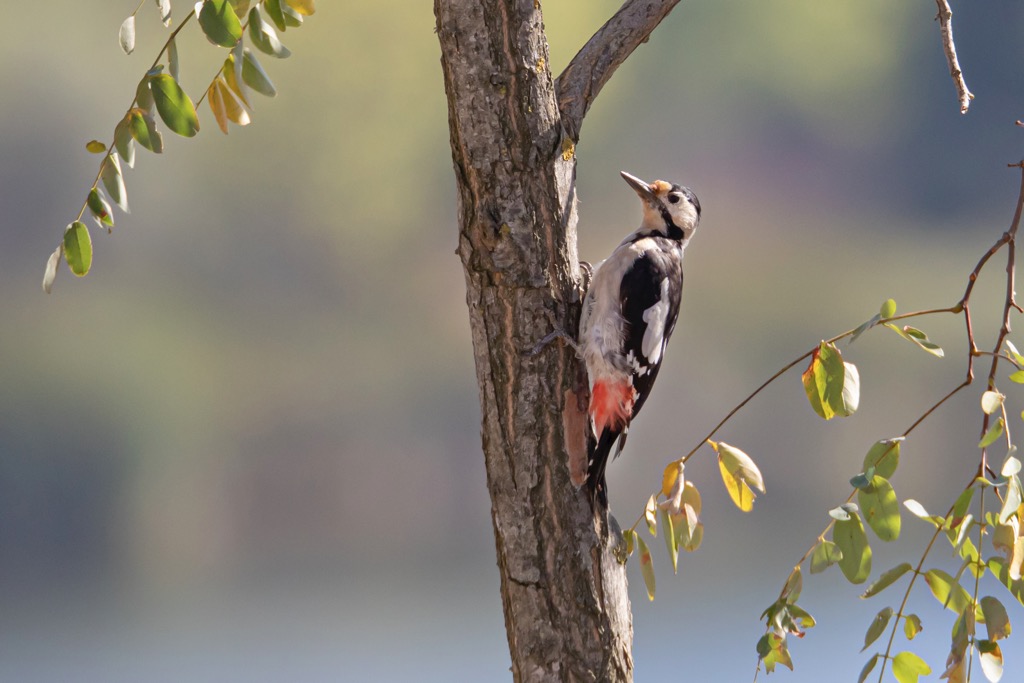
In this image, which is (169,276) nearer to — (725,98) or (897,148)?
(725,98)

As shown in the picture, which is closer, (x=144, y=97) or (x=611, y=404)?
(x=144, y=97)

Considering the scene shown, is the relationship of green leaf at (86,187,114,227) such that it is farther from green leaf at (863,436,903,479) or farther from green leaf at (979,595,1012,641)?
green leaf at (979,595,1012,641)

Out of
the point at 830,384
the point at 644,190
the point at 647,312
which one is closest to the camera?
the point at 830,384

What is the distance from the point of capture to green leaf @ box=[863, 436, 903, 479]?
2.67 feet

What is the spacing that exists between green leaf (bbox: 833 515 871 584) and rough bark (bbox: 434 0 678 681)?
42 centimetres

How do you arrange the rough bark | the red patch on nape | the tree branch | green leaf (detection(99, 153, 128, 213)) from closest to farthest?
1. green leaf (detection(99, 153, 128, 213))
2. the rough bark
3. the tree branch
4. the red patch on nape

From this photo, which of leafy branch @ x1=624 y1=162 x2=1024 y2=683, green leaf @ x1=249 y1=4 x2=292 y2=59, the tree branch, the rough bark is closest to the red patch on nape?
the rough bark

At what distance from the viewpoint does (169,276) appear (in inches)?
100

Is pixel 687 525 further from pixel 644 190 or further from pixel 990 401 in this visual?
pixel 644 190

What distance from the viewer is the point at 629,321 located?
1.48 meters

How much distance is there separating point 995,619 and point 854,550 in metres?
0.13

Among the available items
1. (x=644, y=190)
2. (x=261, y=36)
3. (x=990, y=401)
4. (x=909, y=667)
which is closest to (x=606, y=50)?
(x=644, y=190)

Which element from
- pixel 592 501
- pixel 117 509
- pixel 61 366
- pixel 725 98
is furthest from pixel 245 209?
pixel 592 501

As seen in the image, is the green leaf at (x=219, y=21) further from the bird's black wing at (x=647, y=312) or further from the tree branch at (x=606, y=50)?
the bird's black wing at (x=647, y=312)
